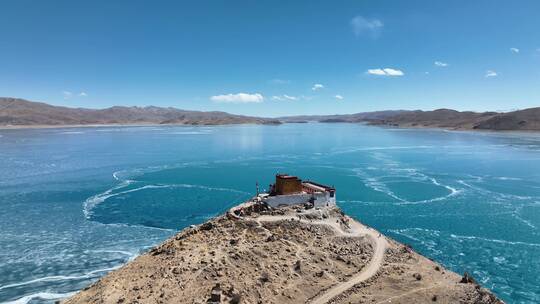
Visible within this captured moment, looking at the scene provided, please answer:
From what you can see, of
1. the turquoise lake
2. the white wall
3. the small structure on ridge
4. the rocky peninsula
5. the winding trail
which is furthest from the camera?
the turquoise lake

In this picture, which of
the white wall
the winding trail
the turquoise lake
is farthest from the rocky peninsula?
the turquoise lake

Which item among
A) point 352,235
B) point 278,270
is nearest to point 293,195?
point 352,235

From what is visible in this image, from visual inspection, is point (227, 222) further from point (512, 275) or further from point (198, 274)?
point (512, 275)

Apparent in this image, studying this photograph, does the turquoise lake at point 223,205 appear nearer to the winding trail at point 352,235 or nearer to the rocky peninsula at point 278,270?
the rocky peninsula at point 278,270

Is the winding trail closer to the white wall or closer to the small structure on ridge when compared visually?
the white wall

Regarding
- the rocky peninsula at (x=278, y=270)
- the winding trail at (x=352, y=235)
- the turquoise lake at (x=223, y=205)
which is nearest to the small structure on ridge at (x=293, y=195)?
the rocky peninsula at (x=278, y=270)

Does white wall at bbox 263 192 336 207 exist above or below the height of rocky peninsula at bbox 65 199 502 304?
above

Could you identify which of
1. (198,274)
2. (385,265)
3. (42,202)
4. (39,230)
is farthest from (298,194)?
(42,202)
